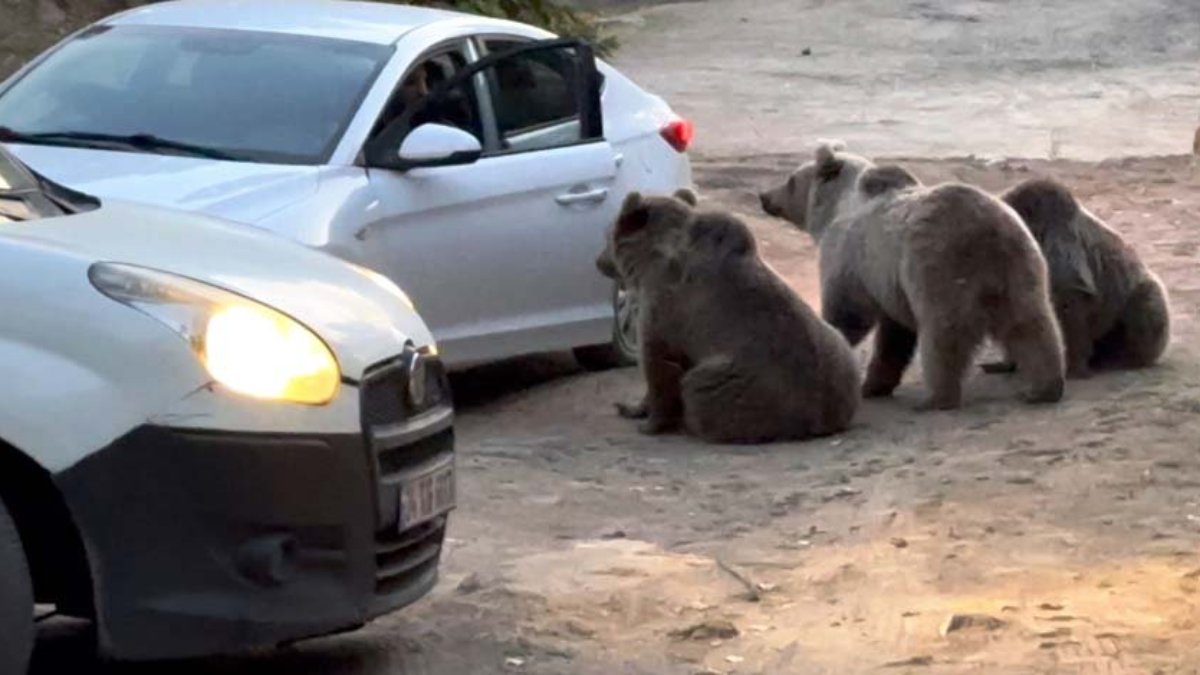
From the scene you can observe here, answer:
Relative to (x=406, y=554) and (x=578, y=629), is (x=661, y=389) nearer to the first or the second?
(x=578, y=629)

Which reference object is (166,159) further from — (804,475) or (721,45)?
(721,45)

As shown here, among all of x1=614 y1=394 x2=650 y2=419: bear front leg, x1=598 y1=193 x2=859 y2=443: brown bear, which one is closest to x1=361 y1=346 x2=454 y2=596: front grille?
x1=598 y1=193 x2=859 y2=443: brown bear

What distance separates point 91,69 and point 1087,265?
14.6 ft

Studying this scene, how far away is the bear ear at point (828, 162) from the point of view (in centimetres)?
1157

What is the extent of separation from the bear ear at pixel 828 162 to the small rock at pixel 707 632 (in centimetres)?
478

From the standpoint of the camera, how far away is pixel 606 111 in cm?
1148

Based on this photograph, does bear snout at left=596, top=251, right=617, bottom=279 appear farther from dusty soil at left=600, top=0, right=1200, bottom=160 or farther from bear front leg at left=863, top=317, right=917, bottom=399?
dusty soil at left=600, top=0, right=1200, bottom=160

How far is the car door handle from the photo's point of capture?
10703mm

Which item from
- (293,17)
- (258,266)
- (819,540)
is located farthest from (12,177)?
(293,17)

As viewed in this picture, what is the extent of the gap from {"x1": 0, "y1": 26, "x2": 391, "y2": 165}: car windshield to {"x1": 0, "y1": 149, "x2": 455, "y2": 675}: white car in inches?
136

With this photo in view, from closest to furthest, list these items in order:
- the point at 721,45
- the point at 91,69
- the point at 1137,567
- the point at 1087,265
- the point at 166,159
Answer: the point at 1137,567, the point at 166,159, the point at 91,69, the point at 1087,265, the point at 721,45

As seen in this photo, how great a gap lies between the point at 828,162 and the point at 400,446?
19.1 ft

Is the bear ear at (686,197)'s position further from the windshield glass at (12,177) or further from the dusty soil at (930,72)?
the dusty soil at (930,72)

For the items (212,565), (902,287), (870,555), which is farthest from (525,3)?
(212,565)
